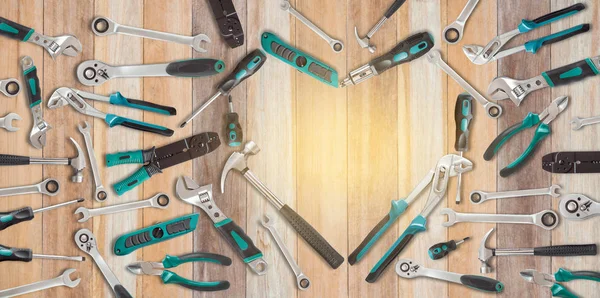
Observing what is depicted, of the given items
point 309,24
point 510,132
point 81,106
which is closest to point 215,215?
point 81,106

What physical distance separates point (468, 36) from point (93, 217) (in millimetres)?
1015

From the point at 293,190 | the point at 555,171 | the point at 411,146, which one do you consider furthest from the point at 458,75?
the point at 293,190

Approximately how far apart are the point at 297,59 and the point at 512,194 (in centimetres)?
62

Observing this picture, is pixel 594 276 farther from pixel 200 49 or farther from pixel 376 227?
pixel 200 49

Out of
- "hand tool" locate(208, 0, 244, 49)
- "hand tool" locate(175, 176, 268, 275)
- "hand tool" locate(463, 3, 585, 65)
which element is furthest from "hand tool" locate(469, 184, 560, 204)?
"hand tool" locate(208, 0, 244, 49)

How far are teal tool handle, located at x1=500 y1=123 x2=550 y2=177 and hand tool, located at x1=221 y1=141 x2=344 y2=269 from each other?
18.3 inches

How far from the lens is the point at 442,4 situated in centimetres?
177

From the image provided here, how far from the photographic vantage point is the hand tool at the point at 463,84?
5.76 feet

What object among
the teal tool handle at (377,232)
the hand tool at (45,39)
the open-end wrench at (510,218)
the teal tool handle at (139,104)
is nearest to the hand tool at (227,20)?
the teal tool handle at (139,104)

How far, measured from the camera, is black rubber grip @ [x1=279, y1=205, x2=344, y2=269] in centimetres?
174

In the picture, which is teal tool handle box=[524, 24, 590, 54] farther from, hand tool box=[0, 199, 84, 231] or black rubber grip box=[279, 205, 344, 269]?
hand tool box=[0, 199, 84, 231]

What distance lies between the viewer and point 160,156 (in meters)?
1.71

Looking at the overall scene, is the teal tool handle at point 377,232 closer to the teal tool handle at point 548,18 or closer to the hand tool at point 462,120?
the hand tool at point 462,120

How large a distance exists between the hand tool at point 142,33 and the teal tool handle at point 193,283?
546mm
